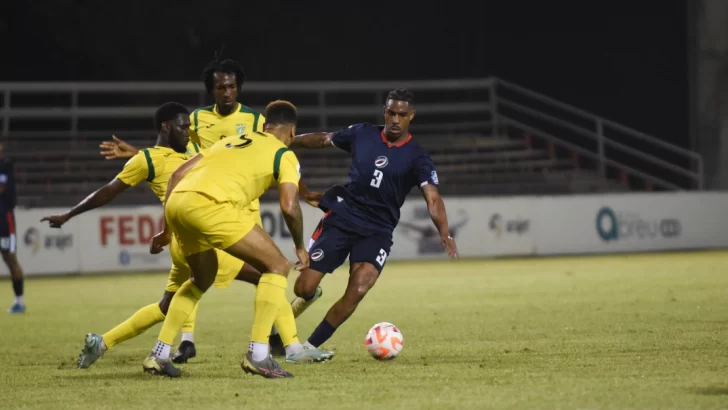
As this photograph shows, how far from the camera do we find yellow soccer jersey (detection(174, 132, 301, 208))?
715 cm

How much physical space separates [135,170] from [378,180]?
6.36ft

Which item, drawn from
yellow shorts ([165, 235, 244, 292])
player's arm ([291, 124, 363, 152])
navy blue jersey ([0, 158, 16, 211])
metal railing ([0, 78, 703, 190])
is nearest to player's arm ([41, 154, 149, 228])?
yellow shorts ([165, 235, 244, 292])

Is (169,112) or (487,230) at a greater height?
(169,112)

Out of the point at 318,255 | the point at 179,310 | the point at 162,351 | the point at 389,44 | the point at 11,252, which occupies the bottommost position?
the point at 162,351

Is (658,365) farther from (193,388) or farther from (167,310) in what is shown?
(167,310)

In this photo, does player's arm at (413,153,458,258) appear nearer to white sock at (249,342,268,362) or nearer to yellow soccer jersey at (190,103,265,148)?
yellow soccer jersey at (190,103,265,148)

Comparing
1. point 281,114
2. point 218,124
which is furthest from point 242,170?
point 218,124

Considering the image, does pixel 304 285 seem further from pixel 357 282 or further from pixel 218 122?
pixel 218 122

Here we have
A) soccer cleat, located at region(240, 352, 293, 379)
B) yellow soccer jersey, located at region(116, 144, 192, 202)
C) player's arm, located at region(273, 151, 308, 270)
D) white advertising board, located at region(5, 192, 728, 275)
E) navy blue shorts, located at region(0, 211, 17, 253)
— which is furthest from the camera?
white advertising board, located at region(5, 192, 728, 275)

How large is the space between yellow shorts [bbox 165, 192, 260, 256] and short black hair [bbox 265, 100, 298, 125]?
0.73m

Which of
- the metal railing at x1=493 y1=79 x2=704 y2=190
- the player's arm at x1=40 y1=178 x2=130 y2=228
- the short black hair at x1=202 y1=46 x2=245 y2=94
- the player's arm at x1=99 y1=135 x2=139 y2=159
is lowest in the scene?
the player's arm at x1=40 y1=178 x2=130 y2=228

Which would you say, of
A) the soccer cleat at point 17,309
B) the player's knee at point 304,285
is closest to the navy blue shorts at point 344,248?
the player's knee at point 304,285

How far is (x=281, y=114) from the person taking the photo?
7562mm

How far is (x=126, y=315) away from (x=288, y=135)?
20.1 feet
